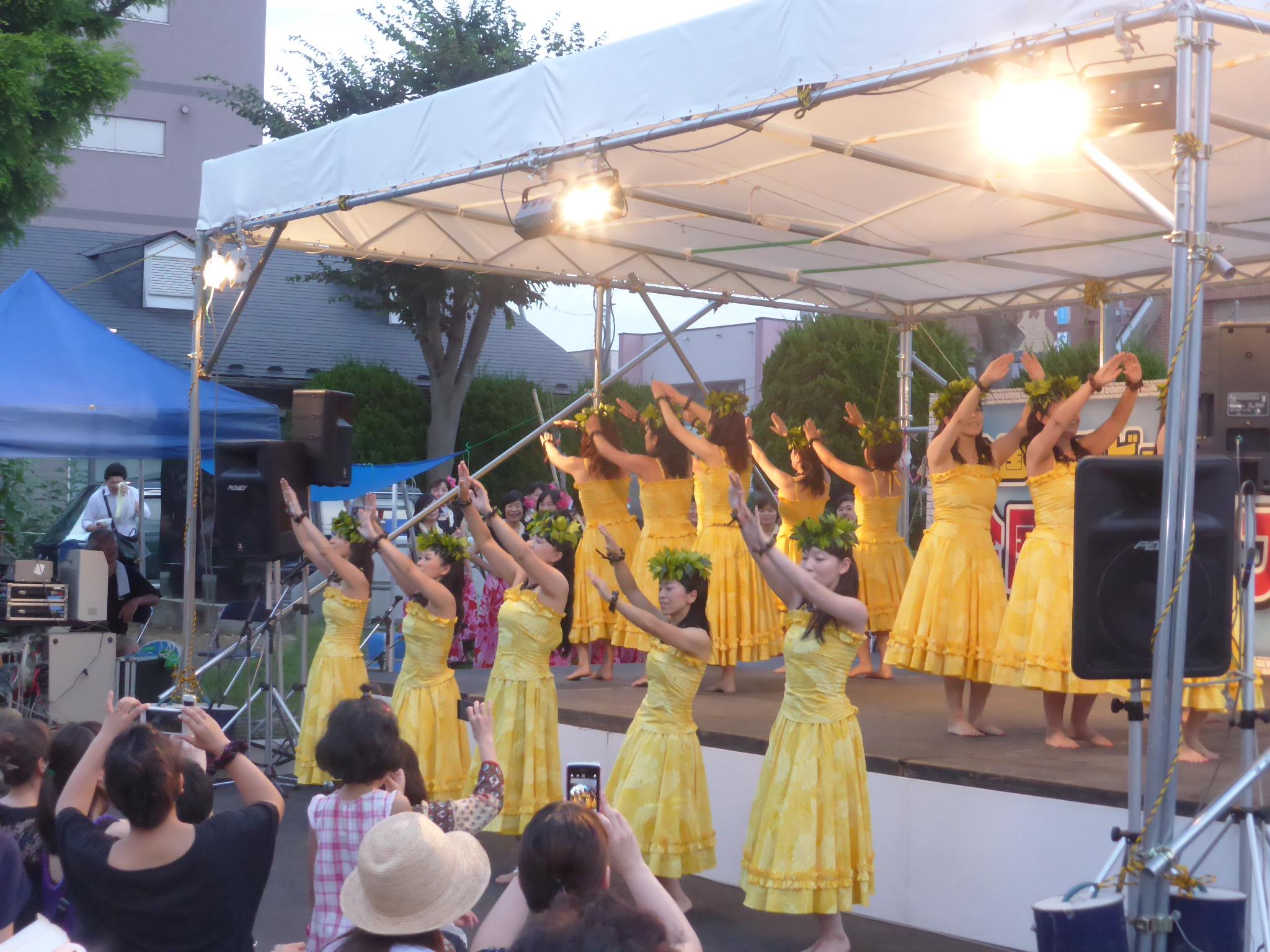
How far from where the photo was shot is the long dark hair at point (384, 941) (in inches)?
94.4

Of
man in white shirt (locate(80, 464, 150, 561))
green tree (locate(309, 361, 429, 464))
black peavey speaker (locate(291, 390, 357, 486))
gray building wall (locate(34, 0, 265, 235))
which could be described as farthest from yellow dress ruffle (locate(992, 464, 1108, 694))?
gray building wall (locate(34, 0, 265, 235))

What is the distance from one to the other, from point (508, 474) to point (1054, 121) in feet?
60.4

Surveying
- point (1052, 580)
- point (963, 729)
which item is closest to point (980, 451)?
point (1052, 580)

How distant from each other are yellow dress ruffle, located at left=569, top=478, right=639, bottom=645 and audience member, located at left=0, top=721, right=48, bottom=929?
4.98 meters

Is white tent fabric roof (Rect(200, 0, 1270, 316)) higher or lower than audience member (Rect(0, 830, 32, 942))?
higher

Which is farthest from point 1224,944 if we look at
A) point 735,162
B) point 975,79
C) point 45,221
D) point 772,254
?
point 45,221

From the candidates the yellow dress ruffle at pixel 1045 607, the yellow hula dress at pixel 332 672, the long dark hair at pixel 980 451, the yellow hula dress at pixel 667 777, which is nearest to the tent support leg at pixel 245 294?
the yellow hula dress at pixel 332 672

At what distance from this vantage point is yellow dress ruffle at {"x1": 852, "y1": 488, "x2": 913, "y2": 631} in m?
8.30

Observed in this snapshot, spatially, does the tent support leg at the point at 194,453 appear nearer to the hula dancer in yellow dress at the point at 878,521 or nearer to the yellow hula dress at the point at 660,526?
the yellow hula dress at the point at 660,526

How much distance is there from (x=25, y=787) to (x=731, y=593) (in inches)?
198

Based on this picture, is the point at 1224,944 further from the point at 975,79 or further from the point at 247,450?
the point at 247,450

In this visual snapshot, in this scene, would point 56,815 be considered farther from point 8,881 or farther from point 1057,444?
point 1057,444

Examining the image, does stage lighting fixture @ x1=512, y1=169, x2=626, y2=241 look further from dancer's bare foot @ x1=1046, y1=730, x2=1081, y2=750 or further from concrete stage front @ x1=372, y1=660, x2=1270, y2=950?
dancer's bare foot @ x1=1046, y1=730, x2=1081, y2=750

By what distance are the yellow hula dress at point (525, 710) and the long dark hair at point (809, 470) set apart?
265 centimetres
